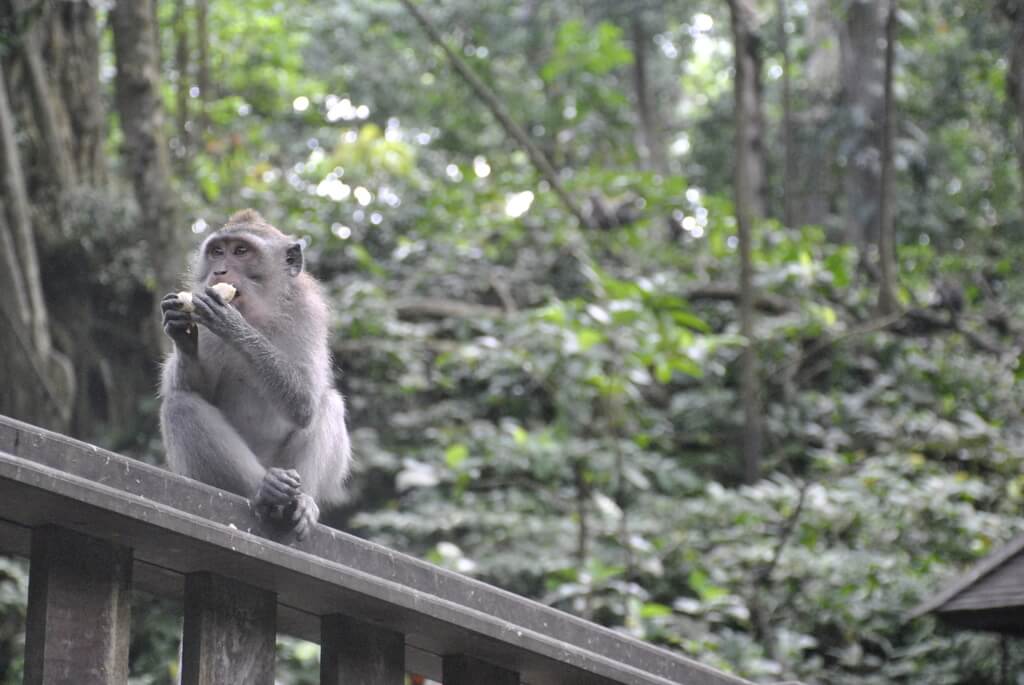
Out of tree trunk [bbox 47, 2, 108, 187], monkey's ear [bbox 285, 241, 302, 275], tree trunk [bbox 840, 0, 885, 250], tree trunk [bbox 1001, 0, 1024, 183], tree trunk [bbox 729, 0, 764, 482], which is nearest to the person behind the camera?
monkey's ear [bbox 285, 241, 302, 275]

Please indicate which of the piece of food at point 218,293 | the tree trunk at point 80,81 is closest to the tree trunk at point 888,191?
the tree trunk at point 80,81

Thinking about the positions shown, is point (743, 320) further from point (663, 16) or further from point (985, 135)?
point (663, 16)

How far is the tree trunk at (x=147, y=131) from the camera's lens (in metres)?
7.98

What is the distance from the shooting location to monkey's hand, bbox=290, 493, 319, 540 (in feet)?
8.84

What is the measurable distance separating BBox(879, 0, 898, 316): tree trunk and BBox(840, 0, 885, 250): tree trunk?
4.00 metres

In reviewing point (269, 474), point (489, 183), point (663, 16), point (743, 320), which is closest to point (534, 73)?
point (663, 16)

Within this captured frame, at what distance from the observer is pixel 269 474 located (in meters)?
3.07

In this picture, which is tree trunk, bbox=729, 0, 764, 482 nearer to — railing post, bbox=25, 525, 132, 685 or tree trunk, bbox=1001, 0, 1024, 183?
tree trunk, bbox=1001, 0, 1024, 183

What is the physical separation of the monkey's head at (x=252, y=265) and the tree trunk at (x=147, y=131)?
3584 millimetres

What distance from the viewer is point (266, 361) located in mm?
3891

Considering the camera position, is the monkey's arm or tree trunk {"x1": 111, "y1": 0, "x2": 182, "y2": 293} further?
tree trunk {"x1": 111, "y1": 0, "x2": 182, "y2": 293}

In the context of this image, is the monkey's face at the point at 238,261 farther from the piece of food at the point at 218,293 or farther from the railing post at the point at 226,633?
the railing post at the point at 226,633

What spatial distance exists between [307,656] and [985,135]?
13.1 m

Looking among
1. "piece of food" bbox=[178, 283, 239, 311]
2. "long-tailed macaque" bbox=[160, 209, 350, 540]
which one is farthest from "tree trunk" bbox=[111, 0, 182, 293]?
"piece of food" bbox=[178, 283, 239, 311]
